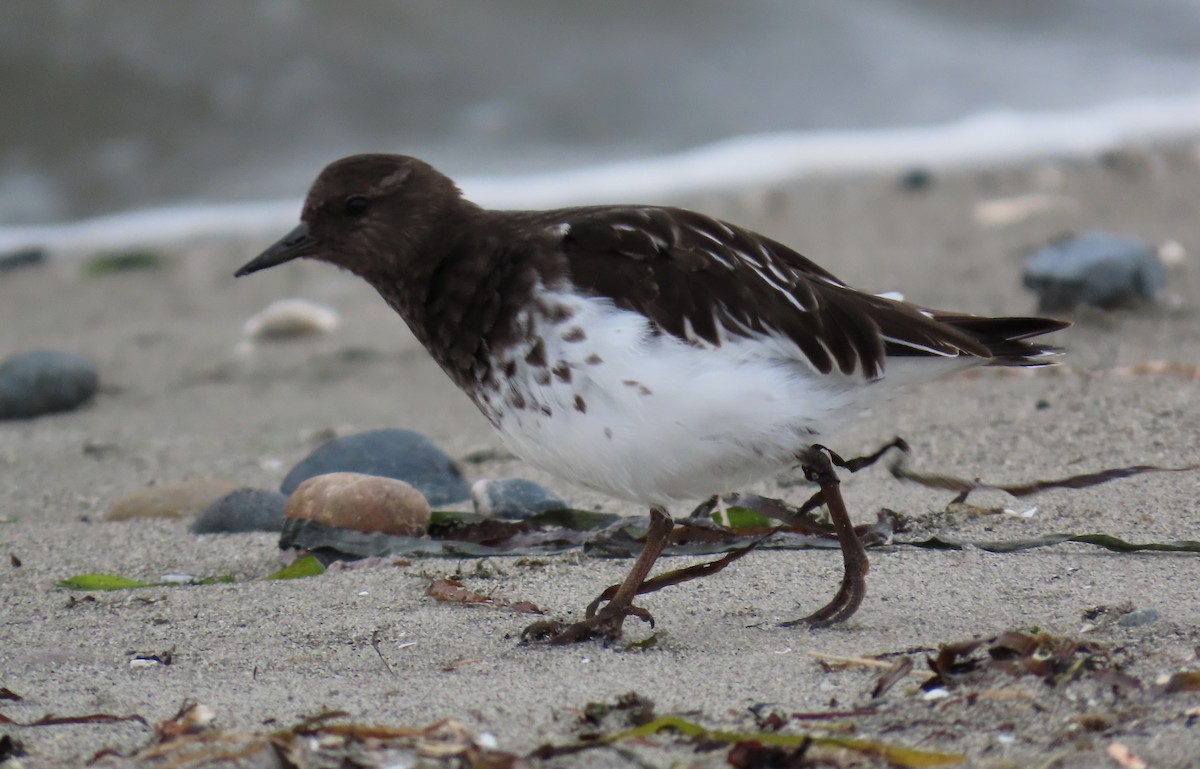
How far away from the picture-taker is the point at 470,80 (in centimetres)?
1320

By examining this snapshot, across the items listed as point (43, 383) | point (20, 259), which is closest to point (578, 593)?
point (43, 383)

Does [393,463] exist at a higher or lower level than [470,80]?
lower

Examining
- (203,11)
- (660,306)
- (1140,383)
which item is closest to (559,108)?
(203,11)

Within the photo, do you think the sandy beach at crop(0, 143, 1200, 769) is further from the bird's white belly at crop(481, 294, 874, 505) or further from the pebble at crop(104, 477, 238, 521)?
the bird's white belly at crop(481, 294, 874, 505)

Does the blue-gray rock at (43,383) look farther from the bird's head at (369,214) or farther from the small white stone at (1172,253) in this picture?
the small white stone at (1172,253)

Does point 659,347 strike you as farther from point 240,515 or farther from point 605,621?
point 240,515

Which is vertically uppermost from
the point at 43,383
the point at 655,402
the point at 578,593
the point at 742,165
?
the point at 742,165

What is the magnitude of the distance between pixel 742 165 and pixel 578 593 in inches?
320

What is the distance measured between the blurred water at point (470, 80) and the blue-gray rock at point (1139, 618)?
9.02 meters

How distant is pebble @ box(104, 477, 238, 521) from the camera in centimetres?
454

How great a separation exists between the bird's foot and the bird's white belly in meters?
0.28

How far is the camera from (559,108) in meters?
12.8

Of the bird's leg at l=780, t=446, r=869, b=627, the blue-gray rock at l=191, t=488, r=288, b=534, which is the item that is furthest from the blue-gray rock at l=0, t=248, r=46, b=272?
the bird's leg at l=780, t=446, r=869, b=627

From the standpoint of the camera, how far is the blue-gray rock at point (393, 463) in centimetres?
467
